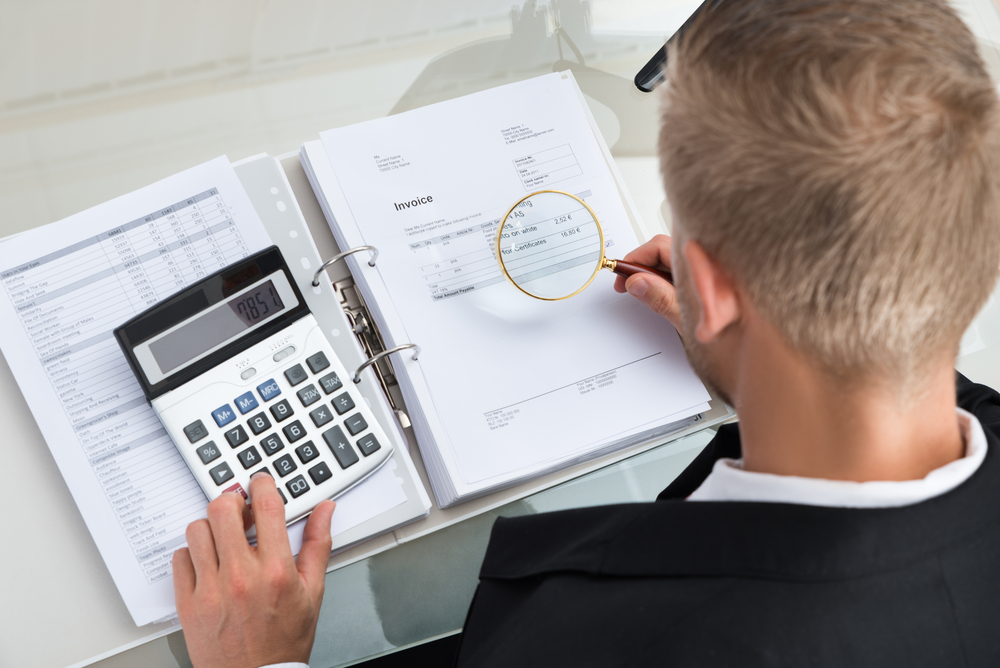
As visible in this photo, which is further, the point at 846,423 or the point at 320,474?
the point at 320,474

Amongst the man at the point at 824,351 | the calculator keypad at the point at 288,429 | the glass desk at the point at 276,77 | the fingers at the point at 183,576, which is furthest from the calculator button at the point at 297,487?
the glass desk at the point at 276,77

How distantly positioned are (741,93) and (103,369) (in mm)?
621

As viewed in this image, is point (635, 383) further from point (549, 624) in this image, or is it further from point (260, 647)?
point (260, 647)

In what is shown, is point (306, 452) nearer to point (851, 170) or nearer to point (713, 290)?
point (713, 290)

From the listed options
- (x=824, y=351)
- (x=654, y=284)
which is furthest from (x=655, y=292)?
(x=824, y=351)

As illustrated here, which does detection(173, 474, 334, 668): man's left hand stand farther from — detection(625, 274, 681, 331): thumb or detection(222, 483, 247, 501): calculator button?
detection(625, 274, 681, 331): thumb

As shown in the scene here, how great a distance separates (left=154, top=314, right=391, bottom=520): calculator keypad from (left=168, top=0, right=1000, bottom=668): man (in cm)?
23

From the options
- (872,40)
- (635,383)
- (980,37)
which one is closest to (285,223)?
(635,383)

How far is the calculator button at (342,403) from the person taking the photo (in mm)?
669

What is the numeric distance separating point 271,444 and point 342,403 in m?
0.08

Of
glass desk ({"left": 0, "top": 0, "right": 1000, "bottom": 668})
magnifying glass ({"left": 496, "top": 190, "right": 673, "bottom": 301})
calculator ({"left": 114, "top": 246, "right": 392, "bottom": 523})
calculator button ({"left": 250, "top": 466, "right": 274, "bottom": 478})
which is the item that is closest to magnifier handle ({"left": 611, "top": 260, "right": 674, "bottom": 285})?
magnifying glass ({"left": 496, "top": 190, "right": 673, "bottom": 301})

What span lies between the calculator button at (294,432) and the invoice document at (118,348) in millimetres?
78

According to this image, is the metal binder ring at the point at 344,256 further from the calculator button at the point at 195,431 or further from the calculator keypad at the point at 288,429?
the calculator button at the point at 195,431

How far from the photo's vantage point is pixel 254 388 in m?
0.66
